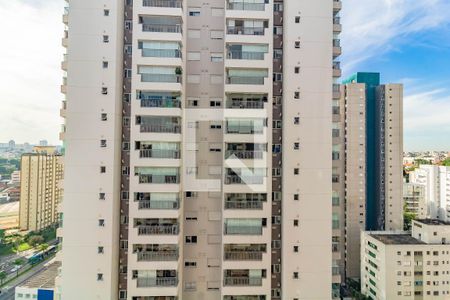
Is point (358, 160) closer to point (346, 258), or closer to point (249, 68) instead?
point (346, 258)

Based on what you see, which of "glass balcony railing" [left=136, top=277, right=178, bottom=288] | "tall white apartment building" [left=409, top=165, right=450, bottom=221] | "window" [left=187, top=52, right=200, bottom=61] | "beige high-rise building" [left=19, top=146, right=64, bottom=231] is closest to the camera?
"glass balcony railing" [left=136, top=277, right=178, bottom=288]

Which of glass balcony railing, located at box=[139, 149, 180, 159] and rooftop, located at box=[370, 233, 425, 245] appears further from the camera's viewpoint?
rooftop, located at box=[370, 233, 425, 245]

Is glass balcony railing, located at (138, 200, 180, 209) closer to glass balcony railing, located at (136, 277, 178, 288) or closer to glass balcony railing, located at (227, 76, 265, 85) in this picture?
glass balcony railing, located at (136, 277, 178, 288)

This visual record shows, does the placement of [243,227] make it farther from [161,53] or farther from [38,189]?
[38,189]

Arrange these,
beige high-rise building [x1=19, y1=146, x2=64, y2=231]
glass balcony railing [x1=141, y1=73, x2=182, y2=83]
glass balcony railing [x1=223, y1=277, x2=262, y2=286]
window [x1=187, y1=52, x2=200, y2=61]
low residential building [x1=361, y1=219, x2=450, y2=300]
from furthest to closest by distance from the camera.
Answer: beige high-rise building [x1=19, y1=146, x2=64, y2=231]
low residential building [x1=361, y1=219, x2=450, y2=300]
window [x1=187, y1=52, x2=200, y2=61]
glass balcony railing [x1=141, y1=73, x2=182, y2=83]
glass balcony railing [x1=223, y1=277, x2=262, y2=286]

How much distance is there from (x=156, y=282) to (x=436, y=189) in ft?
164

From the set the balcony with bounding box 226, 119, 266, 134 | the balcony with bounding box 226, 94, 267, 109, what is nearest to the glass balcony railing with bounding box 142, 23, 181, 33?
the balcony with bounding box 226, 94, 267, 109

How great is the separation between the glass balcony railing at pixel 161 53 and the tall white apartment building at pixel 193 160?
3cm

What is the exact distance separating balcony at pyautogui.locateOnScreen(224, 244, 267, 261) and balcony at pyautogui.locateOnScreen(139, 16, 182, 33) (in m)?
7.80

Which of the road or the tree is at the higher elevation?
the tree

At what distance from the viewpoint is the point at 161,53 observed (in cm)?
991

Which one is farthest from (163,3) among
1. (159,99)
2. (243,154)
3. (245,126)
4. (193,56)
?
(243,154)

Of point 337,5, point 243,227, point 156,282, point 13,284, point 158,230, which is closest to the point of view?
point 156,282

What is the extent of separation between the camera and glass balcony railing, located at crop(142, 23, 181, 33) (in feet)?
33.2
